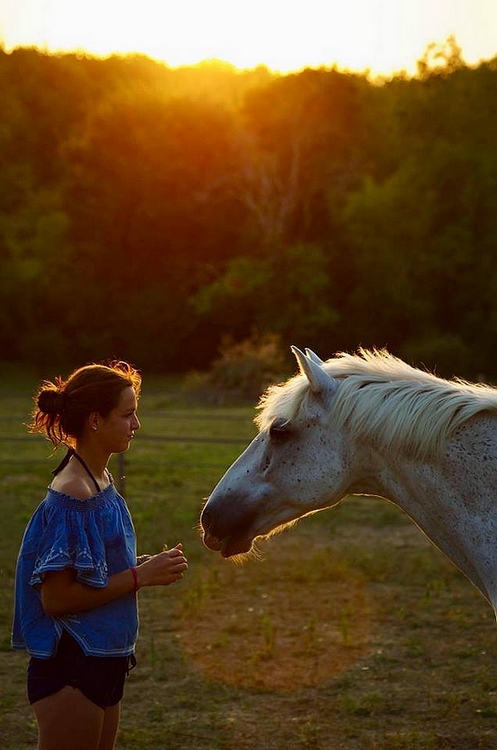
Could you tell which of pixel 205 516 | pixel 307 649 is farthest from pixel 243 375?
pixel 205 516

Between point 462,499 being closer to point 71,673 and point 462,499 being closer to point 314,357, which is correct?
point 314,357

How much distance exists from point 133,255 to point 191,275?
217cm

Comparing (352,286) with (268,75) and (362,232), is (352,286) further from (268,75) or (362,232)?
(268,75)

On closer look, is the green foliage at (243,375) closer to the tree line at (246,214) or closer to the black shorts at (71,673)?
the tree line at (246,214)

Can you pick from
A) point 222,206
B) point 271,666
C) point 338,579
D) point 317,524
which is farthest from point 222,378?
point 271,666

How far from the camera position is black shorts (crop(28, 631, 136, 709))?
2381 mm

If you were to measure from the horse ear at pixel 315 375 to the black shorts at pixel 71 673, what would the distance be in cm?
96

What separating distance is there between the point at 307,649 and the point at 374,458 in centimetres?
283

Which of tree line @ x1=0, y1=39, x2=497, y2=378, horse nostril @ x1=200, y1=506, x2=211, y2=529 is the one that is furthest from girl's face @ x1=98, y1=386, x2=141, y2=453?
tree line @ x1=0, y1=39, x2=497, y2=378

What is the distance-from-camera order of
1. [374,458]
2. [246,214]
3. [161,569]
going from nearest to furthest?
[161,569] < [374,458] < [246,214]

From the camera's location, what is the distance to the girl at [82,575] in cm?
237

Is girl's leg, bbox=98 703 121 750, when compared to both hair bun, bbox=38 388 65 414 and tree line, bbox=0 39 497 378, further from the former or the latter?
tree line, bbox=0 39 497 378

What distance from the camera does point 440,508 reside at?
277 cm

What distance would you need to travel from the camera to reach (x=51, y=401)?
8.26 ft
